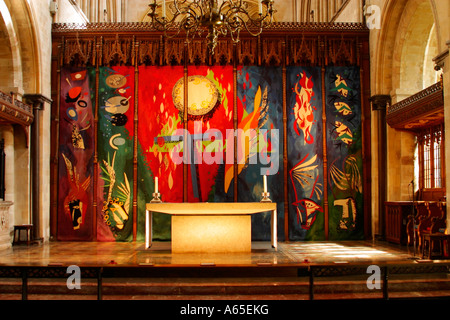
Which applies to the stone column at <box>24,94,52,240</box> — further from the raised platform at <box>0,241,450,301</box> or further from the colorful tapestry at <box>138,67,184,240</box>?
the raised platform at <box>0,241,450,301</box>

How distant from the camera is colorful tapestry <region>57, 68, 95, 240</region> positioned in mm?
9586

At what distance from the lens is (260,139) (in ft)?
32.1

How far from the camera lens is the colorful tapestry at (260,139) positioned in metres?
9.68

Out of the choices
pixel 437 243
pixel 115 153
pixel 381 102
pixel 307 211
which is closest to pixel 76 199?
pixel 115 153

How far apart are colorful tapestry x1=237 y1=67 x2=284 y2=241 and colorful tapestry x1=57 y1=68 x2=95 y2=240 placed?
11.5 ft

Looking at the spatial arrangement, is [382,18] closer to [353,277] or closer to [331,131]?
[331,131]

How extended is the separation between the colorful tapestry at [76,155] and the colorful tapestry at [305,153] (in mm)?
4685

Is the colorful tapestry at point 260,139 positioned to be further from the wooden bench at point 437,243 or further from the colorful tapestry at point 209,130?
the wooden bench at point 437,243

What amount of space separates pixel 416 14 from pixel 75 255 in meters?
8.24

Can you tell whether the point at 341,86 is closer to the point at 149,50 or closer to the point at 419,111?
the point at 419,111

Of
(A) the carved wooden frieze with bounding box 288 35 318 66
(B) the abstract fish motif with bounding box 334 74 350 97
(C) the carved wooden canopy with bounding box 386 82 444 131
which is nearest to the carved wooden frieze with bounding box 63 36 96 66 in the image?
(A) the carved wooden frieze with bounding box 288 35 318 66

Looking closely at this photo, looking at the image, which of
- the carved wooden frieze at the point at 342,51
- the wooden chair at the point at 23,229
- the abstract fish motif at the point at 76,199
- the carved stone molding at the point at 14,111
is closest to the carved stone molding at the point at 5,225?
the wooden chair at the point at 23,229

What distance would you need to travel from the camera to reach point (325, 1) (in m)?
13.1
